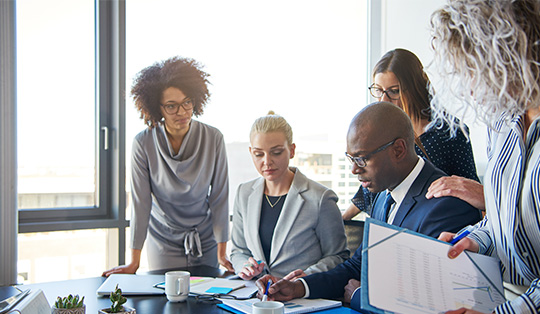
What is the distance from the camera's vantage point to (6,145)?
3072 millimetres

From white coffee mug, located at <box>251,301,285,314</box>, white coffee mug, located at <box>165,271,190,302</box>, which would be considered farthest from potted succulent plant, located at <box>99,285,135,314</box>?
white coffee mug, located at <box>251,301,285,314</box>

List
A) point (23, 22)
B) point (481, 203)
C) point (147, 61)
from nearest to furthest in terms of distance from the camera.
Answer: point (481, 203) < point (23, 22) < point (147, 61)

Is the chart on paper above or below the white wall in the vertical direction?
below

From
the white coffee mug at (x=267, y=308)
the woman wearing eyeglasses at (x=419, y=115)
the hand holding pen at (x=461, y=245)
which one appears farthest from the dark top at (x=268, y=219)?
the hand holding pen at (x=461, y=245)

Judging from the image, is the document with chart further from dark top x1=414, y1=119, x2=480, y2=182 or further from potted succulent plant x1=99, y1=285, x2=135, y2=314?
dark top x1=414, y1=119, x2=480, y2=182

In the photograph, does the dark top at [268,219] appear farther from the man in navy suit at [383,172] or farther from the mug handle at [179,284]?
the mug handle at [179,284]

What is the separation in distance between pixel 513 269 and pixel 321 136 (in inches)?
125

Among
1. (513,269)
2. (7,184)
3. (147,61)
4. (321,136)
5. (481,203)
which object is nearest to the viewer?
(513,269)

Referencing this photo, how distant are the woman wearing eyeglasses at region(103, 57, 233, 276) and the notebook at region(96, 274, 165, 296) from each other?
551mm

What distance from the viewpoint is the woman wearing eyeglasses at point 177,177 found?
2684 millimetres

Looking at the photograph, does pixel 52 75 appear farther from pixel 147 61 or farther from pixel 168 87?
pixel 168 87

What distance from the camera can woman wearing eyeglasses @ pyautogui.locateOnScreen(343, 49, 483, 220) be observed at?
222cm

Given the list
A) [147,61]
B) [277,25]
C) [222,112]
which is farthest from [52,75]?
[277,25]

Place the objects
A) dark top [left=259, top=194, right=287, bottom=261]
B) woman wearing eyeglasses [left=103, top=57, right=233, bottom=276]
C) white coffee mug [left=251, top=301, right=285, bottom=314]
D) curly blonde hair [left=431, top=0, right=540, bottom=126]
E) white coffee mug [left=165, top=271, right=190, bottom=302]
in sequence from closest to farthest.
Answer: curly blonde hair [left=431, top=0, right=540, bottom=126] → white coffee mug [left=251, top=301, right=285, bottom=314] → white coffee mug [left=165, top=271, right=190, bottom=302] → dark top [left=259, top=194, right=287, bottom=261] → woman wearing eyeglasses [left=103, top=57, right=233, bottom=276]
